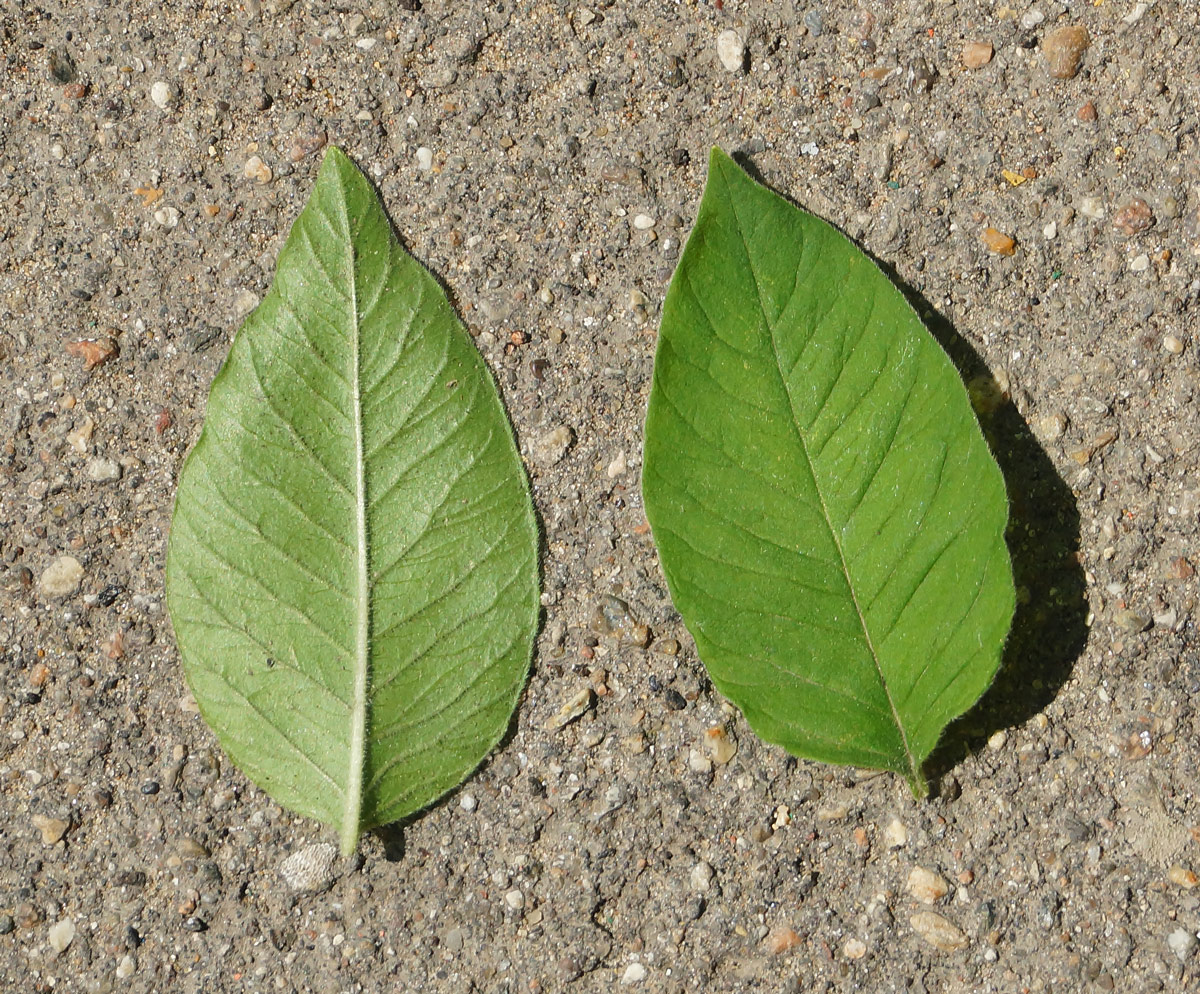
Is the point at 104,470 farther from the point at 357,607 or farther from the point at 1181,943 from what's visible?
the point at 1181,943

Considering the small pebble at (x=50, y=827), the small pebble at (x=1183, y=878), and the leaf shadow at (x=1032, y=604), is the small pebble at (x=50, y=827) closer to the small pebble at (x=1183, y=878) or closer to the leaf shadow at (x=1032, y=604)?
the leaf shadow at (x=1032, y=604)

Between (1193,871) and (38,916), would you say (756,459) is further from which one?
(38,916)

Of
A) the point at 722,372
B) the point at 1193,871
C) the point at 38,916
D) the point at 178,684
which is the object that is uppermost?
the point at 722,372

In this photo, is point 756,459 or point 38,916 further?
point 38,916

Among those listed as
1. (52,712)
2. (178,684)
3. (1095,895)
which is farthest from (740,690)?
(52,712)

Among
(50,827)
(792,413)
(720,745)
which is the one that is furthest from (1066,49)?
(50,827)

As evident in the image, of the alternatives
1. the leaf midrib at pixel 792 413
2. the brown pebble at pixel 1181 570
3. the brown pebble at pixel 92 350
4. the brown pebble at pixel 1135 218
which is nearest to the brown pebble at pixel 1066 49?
the brown pebble at pixel 1135 218
